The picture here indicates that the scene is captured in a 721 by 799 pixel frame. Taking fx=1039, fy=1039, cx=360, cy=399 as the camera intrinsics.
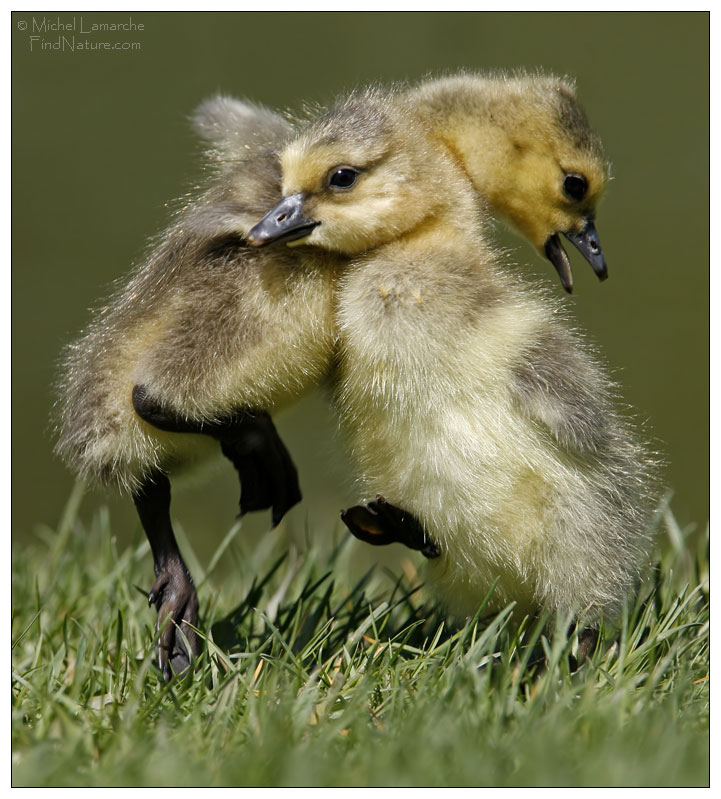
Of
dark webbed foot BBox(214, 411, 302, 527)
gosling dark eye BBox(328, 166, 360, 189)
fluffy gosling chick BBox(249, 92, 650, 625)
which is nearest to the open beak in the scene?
fluffy gosling chick BBox(249, 92, 650, 625)

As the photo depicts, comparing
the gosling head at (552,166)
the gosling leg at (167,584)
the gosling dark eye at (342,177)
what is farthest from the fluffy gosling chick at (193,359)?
the gosling head at (552,166)

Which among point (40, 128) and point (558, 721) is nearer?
point (558, 721)

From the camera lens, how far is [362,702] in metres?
1.61

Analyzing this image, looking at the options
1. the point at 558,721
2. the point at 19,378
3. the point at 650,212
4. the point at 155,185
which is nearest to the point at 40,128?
the point at 155,185

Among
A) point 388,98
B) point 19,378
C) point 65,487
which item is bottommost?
point 65,487

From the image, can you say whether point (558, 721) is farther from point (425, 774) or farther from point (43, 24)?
point (43, 24)

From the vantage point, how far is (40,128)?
4.23 meters

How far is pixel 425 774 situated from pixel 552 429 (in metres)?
0.61

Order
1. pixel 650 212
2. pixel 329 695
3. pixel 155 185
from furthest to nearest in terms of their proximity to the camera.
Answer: pixel 155 185 → pixel 650 212 → pixel 329 695

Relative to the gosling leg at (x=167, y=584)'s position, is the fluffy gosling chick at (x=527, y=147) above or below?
above

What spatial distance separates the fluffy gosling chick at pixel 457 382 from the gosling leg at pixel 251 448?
0.18 metres

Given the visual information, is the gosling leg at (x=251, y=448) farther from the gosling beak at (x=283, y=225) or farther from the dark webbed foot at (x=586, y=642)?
the dark webbed foot at (x=586, y=642)

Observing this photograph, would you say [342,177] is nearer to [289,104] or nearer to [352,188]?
[352,188]

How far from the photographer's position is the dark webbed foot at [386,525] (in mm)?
1817
